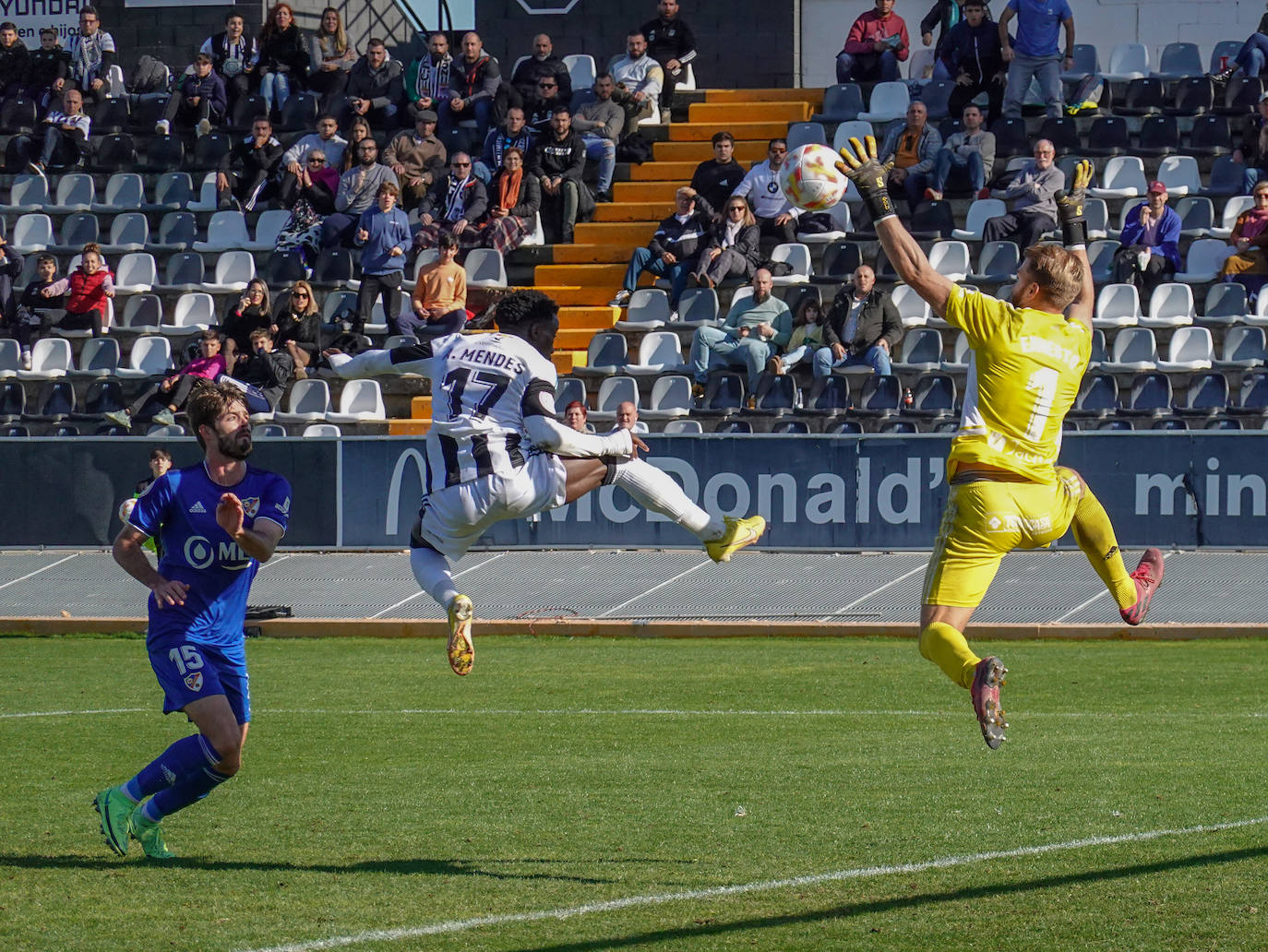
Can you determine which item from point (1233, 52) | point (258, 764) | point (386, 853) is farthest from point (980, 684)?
point (1233, 52)

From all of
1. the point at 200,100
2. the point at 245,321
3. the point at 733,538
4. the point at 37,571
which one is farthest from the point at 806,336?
the point at 733,538

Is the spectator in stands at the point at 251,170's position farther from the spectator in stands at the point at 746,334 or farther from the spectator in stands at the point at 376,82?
the spectator in stands at the point at 746,334

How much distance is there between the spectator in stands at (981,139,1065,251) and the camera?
21156 mm

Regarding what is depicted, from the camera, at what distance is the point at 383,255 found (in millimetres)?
22781

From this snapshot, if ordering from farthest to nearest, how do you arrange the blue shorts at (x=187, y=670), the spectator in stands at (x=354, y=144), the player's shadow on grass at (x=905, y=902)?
1. the spectator in stands at (x=354, y=144)
2. the blue shorts at (x=187, y=670)
3. the player's shadow on grass at (x=905, y=902)

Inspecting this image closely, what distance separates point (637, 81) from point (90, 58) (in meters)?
9.27

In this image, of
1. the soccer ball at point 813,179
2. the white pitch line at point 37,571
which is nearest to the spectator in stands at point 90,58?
the white pitch line at point 37,571

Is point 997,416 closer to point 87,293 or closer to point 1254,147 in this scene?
point 1254,147

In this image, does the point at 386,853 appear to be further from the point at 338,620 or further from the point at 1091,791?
the point at 338,620

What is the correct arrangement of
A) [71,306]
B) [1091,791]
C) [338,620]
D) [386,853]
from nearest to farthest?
[386,853], [1091,791], [338,620], [71,306]

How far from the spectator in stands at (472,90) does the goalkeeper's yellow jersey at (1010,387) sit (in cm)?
1887

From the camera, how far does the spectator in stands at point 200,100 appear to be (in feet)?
89.0

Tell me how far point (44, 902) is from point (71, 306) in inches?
710

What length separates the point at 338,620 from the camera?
57.4 feet
